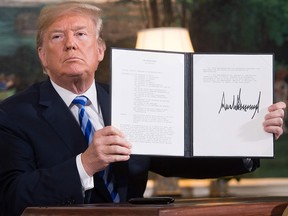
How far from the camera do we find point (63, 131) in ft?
9.70

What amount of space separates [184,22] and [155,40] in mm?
470

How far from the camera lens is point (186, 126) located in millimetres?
3027

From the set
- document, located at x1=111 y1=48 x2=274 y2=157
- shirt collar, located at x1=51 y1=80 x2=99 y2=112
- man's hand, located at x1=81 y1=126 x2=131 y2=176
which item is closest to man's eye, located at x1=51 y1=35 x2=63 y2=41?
shirt collar, located at x1=51 y1=80 x2=99 y2=112

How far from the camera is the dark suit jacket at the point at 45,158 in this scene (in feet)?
9.02

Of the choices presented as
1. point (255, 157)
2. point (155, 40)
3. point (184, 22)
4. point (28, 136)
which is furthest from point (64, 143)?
point (184, 22)

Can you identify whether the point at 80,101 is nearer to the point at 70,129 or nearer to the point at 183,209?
the point at 70,129

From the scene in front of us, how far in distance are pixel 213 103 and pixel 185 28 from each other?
10.1ft

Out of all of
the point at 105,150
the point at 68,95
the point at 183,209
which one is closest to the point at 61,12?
the point at 68,95

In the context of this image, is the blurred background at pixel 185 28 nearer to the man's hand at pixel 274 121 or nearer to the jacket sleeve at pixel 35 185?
the man's hand at pixel 274 121

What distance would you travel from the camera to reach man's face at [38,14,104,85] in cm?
299

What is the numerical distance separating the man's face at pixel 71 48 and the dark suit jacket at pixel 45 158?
114 millimetres

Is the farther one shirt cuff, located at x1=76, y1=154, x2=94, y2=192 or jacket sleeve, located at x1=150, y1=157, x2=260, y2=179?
jacket sleeve, located at x1=150, y1=157, x2=260, y2=179
